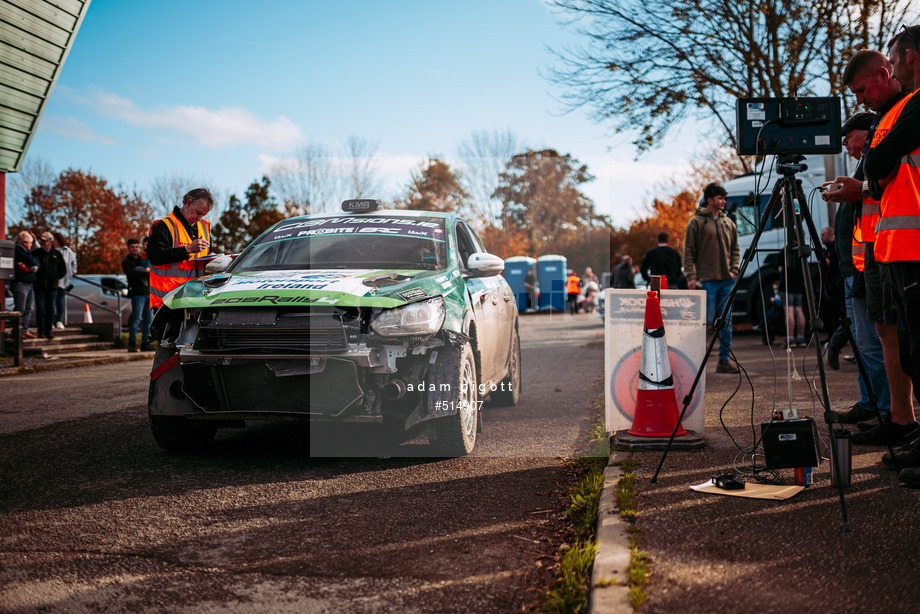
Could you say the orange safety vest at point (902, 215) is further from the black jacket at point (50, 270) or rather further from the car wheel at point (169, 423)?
the black jacket at point (50, 270)

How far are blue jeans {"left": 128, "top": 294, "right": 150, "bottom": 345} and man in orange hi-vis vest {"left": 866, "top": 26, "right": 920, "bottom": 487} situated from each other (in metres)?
12.0

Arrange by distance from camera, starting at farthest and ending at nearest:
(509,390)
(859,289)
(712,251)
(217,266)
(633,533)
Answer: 1. (712,251)
2. (509,390)
3. (217,266)
4. (859,289)
5. (633,533)

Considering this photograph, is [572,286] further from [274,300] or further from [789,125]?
[274,300]

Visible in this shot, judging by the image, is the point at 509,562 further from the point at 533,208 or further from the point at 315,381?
the point at 533,208

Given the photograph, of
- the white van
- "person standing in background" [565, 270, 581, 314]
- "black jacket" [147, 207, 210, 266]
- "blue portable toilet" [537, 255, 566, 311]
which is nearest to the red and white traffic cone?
"black jacket" [147, 207, 210, 266]

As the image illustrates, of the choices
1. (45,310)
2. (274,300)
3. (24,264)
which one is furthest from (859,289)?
(45,310)

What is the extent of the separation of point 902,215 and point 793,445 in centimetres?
123

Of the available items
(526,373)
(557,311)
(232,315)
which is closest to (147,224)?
(557,311)

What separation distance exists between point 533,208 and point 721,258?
47443mm

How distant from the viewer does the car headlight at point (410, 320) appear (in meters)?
4.48

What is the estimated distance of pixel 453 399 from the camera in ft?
15.1

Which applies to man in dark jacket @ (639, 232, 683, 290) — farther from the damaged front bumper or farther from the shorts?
the damaged front bumper

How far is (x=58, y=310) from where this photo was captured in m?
15.2

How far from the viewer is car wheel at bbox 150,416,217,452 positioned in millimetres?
4980
